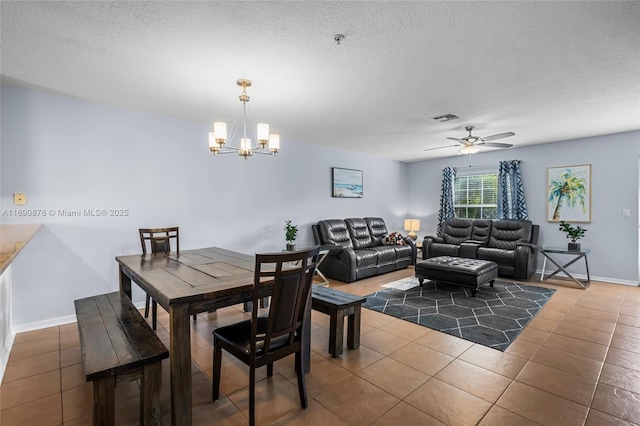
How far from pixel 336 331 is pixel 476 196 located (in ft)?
18.0

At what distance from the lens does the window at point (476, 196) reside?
21.0 ft

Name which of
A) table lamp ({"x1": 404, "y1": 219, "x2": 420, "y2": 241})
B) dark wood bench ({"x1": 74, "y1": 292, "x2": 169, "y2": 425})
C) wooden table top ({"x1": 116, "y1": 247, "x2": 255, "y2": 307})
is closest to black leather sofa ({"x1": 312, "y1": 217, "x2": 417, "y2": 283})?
table lamp ({"x1": 404, "y1": 219, "x2": 420, "y2": 241})

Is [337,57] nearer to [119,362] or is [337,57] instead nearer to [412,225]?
[119,362]

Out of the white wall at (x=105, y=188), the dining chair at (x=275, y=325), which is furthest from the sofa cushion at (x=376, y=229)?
the dining chair at (x=275, y=325)

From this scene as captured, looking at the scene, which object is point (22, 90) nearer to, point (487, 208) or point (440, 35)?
point (440, 35)

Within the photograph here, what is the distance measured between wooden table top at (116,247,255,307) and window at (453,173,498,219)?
569 centimetres

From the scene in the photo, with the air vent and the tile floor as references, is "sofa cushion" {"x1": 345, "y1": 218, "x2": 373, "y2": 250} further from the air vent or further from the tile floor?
the tile floor

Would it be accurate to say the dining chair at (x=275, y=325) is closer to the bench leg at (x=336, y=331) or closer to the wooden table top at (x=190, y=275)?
the wooden table top at (x=190, y=275)

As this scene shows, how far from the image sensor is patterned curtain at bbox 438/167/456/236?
22.6 feet

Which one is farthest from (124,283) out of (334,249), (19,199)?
(334,249)

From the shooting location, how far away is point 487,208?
6500 millimetres

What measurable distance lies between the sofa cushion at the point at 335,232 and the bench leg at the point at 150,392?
3853 mm

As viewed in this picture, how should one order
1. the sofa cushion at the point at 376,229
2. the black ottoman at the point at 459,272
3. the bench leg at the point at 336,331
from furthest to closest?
the sofa cushion at the point at 376,229 < the black ottoman at the point at 459,272 < the bench leg at the point at 336,331

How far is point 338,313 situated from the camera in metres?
2.49
